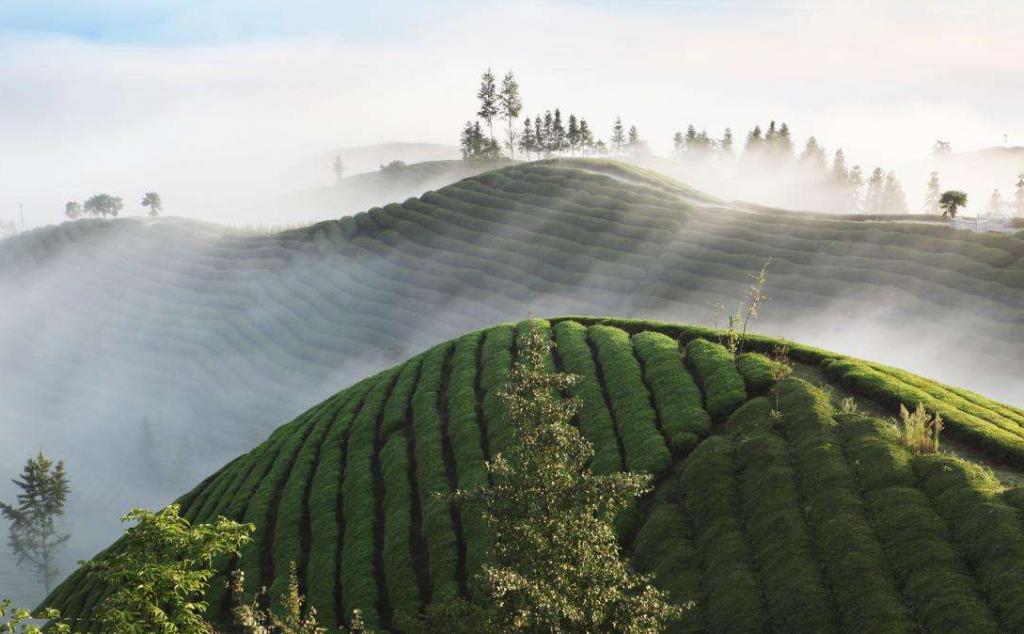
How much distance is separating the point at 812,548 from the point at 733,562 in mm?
2720

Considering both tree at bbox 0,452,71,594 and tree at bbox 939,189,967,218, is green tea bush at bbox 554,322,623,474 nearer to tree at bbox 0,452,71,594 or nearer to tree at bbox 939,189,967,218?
tree at bbox 939,189,967,218

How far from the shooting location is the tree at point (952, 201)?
97375 mm

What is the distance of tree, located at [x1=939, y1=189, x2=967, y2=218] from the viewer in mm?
97375

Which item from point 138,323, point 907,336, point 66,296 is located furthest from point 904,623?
point 66,296

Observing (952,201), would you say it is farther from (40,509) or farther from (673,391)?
(40,509)

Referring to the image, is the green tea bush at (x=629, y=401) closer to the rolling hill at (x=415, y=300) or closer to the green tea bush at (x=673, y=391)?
the green tea bush at (x=673, y=391)

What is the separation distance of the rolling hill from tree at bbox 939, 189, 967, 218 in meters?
4.90

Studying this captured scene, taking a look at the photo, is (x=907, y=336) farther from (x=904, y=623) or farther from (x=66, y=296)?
(x=66, y=296)

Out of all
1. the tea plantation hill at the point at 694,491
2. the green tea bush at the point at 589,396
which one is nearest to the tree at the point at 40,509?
the tea plantation hill at the point at 694,491

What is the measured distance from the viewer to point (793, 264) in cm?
9838

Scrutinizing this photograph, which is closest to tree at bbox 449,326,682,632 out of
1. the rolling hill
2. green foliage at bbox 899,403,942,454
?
green foliage at bbox 899,403,942,454

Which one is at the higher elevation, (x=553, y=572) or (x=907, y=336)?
(x=553, y=572)

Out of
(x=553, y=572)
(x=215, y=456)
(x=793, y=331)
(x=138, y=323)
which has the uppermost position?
(x=553, y=572)

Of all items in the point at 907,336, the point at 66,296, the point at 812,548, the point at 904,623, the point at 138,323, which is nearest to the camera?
the point at 904,623
